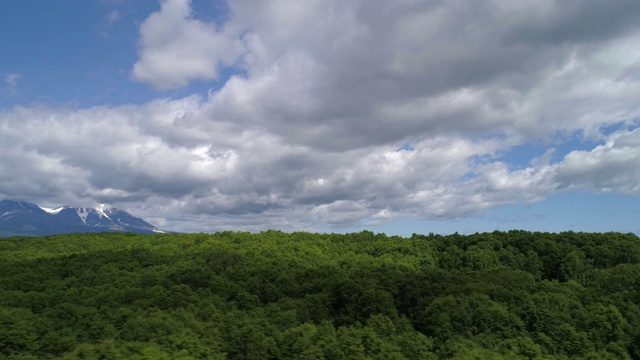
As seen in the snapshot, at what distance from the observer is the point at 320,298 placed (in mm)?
58625

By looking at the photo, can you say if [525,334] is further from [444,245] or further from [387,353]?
[444,245]

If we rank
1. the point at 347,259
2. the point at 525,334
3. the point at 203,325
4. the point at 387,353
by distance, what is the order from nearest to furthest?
the point at 387,353, the point at 203,325, the point at 525,334, the point at 347,259

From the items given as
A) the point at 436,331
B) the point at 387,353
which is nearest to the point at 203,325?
the point at 387,353

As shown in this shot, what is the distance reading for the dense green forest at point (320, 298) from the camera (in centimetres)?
2455

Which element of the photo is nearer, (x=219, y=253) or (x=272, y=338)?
(x=272, y=338)

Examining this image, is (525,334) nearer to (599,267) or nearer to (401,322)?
(401,322)

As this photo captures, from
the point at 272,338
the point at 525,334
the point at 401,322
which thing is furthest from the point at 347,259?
the point at 272,338

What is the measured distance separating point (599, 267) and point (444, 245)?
35161 millimetres

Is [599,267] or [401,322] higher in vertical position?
[599,267]

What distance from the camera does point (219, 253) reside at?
297 feet

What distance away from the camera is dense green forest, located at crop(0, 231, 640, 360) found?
2455 cm

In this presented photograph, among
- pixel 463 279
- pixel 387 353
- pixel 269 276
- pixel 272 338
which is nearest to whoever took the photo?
pixel 387 353

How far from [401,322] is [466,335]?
6806 mm

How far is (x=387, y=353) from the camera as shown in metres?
23.5
